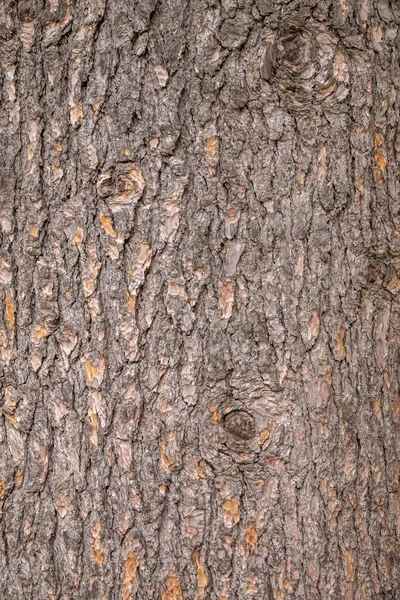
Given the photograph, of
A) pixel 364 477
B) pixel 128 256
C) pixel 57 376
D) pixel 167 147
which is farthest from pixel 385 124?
pixel 57 376

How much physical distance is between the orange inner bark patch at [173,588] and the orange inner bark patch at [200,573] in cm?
5

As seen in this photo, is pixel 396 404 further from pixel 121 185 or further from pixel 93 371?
pixel 121 185

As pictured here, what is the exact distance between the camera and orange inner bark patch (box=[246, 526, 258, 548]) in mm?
1399

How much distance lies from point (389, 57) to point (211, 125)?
18.8 inches

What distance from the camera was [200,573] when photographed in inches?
55.3

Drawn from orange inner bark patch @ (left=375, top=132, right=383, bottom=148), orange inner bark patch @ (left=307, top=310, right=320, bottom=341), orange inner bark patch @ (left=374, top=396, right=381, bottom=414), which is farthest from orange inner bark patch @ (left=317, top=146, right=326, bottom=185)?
orange inner bark patch @ (left=374, top=396, right=381, bottom=414)

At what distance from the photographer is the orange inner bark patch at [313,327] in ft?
4.62

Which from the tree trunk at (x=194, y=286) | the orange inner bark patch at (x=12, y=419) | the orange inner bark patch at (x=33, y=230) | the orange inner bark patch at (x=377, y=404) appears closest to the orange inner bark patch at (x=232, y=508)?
the tree trunk at (x=194, y=286)

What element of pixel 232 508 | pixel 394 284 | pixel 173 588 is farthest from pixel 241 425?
pixel 394 284

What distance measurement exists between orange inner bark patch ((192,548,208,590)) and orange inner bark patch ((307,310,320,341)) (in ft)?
1.83

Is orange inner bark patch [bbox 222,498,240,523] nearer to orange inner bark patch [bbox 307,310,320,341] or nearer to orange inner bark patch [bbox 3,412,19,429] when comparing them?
orange inner bark patch [bbox 307,310,320,341]

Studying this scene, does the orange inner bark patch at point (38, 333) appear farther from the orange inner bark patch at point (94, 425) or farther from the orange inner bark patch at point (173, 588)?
the orange inner bark patch at point (173, 588)

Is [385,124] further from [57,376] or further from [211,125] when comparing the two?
[57,376]

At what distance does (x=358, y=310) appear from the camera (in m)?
1.45
